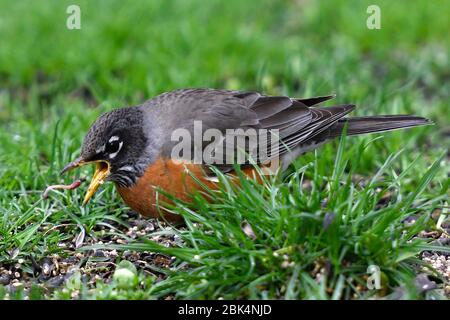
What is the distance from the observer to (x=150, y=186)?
533 cm

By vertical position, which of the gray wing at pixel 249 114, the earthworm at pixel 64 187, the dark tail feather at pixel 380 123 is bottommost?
the earthworm at pixel 64 187

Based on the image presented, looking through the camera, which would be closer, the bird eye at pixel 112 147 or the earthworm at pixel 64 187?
the bird eye at pixel 112 147

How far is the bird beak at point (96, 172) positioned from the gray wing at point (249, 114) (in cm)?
50

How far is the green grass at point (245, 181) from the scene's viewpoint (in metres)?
4.39

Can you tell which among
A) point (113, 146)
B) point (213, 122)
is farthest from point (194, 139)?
point (113, 146)

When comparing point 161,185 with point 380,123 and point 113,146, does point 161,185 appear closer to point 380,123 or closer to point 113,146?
point 113,146

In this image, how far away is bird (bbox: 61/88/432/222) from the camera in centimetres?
531

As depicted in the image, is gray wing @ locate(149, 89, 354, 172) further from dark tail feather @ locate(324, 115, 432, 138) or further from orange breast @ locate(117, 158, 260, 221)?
orange breast @ locate(117, 158, 260, 221)

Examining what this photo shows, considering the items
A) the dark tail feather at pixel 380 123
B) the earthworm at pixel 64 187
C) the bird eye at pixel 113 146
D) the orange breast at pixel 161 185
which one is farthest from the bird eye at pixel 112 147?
the dark tail feather at pixel 380 123

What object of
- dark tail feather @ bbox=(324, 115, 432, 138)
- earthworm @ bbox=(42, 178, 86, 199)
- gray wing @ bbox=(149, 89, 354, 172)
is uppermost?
gray wing @ bbox=(149, 89, 354, 172)

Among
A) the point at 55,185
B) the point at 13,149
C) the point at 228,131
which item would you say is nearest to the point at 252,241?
the point at 228,131

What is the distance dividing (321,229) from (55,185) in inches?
89.4

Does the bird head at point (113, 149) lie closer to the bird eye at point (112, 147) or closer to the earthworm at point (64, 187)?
the bird eye at point (112, 147)

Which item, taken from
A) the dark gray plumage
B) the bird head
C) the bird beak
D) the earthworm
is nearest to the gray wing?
the dark gray plumage
